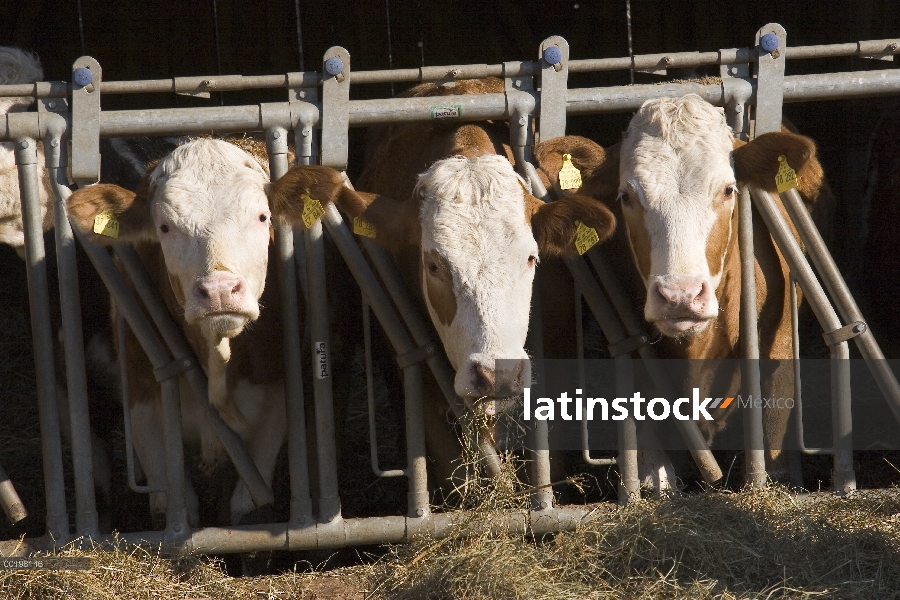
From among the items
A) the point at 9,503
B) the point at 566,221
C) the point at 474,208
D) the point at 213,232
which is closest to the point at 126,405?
the point at 9,503

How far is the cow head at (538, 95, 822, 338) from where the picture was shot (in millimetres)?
4211

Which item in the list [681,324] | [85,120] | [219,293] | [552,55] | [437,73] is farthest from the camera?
[437,73]

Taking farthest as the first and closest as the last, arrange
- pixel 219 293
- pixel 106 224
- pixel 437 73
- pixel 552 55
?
pixel 437 73 → pixel 552 55 → pixel 106 224 → pixel 219 293

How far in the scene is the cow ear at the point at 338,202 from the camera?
4.39 m

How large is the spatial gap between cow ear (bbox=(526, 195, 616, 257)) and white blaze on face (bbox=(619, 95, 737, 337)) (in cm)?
20

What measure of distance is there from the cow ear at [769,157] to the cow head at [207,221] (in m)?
1.88

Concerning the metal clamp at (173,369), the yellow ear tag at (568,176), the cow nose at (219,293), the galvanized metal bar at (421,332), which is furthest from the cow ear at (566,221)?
the metal clamp at (173,369)

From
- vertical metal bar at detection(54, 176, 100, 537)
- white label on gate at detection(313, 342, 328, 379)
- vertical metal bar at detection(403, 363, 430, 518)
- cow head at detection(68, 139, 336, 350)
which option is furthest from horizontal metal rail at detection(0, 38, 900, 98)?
vertical metal bar at detection(403, 363, 430, 518)

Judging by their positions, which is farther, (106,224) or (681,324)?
(106,224)

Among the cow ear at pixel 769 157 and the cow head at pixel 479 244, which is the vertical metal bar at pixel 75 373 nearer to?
the cow head at pixel 479 244

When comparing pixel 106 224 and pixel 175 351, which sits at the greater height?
pixel 106 224

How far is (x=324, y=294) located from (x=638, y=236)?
1.39m

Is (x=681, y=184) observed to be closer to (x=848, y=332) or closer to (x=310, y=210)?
(x=848, y=332)

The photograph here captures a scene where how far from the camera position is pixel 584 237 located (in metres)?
4.46
